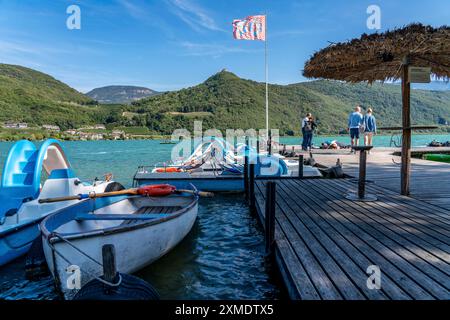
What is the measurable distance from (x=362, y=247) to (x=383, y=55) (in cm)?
417

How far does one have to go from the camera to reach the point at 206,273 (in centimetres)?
571

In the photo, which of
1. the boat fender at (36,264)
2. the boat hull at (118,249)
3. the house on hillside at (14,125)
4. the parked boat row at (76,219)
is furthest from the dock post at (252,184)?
the house on hillside at (14,125)

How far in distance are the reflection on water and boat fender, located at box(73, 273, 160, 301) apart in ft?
5.17

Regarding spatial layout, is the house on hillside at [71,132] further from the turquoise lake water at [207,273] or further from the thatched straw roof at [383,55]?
the thatched straw roof at [383,55]

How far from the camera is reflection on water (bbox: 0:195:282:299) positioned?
4.99 meters

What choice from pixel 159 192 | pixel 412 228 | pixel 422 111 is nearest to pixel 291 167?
pixel 159 192

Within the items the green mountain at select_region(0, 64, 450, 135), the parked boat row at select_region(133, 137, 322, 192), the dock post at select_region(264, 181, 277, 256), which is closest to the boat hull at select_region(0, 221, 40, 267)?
the dock post at select_region(264, 181, 277, 256)

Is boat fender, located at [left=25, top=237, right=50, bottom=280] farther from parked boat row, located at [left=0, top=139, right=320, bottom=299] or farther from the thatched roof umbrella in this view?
the thatched roof umbrella

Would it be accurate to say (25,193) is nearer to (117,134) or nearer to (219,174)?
(219,174)

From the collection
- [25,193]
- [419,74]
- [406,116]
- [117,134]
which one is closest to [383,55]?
[419,74]

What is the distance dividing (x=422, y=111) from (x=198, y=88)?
115882 mm
